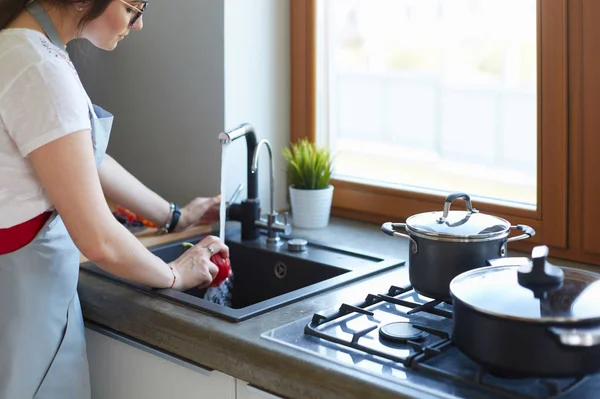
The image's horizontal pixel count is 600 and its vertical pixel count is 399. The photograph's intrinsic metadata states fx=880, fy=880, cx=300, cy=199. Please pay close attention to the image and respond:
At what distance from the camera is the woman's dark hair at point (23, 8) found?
1428 mm

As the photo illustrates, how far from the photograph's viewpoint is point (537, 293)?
1.13m

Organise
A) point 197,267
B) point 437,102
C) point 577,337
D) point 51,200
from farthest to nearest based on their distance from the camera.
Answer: point 437,102, point 197,267, point 51,200, point 577,337

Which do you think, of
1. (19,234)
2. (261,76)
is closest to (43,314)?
(19,234)

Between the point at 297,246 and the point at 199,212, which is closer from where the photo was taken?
the point at 297,246

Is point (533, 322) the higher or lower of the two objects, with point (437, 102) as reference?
lower

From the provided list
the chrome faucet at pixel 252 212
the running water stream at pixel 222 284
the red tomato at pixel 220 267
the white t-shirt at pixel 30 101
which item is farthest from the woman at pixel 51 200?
the chrome faucet at pixel 252 212

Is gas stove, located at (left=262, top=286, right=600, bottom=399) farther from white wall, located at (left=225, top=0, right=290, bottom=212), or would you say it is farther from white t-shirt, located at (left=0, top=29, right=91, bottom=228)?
white wall, located at (left=225, top=0, right=290, bottom=212)

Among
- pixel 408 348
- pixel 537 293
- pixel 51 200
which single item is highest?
pixel 51 200

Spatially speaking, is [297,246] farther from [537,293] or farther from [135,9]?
[537,293]

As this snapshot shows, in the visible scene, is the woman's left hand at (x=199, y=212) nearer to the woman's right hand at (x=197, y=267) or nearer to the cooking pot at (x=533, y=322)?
the woman's right hand at (x=197, y=267)

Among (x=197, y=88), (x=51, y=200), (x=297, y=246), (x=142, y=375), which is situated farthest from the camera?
(x=197, y=88)

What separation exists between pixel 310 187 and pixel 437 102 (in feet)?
1.17

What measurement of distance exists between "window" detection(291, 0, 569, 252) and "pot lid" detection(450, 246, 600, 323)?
2.12 feet

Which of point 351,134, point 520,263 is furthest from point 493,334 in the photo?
point 351,134
